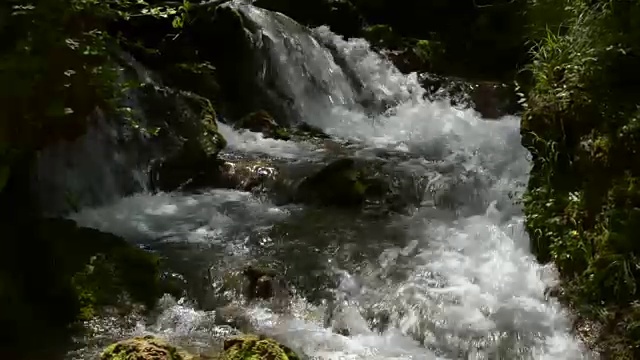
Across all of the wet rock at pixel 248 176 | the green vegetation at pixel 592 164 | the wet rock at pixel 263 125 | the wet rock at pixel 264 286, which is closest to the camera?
the green vegetation at pixel 592 164

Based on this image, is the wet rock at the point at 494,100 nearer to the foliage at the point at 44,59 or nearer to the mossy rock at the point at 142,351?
the foliage at the point at 44,59

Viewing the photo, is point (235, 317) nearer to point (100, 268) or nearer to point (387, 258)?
point (100, 268)

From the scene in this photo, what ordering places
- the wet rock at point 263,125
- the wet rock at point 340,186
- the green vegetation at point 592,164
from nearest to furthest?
the green vegetation at point 592,164, the wet rock at point 340,186, the wet rock at point 263,125

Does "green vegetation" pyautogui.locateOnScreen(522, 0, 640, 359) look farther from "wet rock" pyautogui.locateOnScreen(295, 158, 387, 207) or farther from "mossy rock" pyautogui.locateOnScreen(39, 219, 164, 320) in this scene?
"mossy rock" pyautogui.locateOnScreen(39, 219, 164, 320)

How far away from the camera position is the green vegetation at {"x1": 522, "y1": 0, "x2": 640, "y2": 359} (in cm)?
427

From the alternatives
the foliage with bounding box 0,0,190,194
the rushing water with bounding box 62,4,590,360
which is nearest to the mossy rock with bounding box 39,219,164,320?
the rushing water with bounding box 62,4,590,360

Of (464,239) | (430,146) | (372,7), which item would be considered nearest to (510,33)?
(372,7)

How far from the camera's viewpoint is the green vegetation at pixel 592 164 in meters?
4.27

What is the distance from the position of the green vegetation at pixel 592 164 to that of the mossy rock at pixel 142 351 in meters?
2.70

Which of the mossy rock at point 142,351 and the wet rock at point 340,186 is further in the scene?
the wet rock at point 340,186

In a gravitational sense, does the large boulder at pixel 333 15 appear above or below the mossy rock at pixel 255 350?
above

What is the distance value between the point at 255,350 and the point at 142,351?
2.07 feet

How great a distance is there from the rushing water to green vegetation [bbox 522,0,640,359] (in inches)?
12.5

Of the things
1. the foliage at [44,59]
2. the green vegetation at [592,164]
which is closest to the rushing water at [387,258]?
the green vegetation at [592,164]
